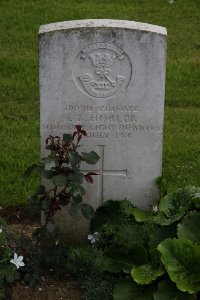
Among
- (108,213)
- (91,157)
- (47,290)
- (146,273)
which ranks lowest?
(47,290)

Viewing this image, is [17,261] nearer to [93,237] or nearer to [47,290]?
[47,290]

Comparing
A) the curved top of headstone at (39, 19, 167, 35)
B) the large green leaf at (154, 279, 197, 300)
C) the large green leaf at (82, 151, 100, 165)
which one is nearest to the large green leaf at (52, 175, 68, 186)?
the large green leaf at (82, 151, 100, 165)

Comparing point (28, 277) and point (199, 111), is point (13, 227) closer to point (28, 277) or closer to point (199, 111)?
point (28, 277)

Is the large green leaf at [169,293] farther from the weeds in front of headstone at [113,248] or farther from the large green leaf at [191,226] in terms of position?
the large green leaf at [191,226]

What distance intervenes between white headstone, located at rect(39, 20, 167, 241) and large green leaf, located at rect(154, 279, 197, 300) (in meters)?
0.93

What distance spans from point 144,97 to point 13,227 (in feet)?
4.64

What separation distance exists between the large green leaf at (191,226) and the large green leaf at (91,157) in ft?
2.15

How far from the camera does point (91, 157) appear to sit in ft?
15.7

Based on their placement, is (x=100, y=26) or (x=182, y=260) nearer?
(x=182, y=260)

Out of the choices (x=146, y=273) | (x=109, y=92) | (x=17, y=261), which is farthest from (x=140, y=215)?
(x=17, y=261)

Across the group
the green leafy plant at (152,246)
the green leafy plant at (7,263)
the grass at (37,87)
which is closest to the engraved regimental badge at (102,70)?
the green leafy plant at (152,246)

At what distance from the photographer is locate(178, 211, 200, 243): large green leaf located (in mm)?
4699

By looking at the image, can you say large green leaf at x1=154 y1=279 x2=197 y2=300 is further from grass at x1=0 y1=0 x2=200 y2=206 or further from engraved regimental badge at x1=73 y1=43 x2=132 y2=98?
grass at x1=0 y1=0 x2=200 y2=206

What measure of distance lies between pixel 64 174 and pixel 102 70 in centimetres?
72
